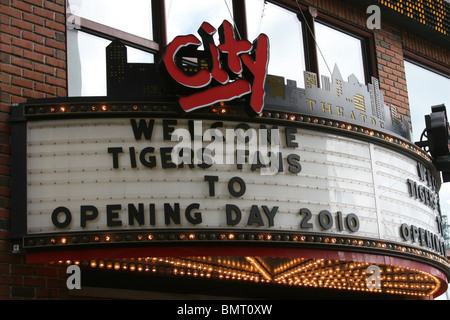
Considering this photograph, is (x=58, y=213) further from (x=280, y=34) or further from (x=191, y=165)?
(x=280, y=34)

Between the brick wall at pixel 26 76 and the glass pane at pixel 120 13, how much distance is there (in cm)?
43

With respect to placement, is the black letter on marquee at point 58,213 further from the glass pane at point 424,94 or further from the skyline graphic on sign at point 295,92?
the glass pane at point 424,94

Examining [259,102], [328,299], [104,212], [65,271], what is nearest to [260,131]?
[259,102]

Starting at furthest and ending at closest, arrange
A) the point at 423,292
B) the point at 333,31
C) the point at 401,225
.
A: the point at 333,31, the point at 423,292, the point at 401,225

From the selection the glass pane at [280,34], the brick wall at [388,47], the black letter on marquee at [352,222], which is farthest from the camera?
the brick wall at [388,47]

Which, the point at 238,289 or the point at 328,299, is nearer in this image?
the point at 238,289

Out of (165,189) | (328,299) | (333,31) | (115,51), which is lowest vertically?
(328,299)

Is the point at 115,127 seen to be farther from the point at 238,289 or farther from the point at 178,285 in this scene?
the point at 238,289

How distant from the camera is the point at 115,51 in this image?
27.6ft

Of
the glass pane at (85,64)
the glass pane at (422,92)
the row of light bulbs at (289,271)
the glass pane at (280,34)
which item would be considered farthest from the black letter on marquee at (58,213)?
the glass pane at (422,92)

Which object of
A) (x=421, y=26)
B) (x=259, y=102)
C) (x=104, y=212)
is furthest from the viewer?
(x=421, y=26)

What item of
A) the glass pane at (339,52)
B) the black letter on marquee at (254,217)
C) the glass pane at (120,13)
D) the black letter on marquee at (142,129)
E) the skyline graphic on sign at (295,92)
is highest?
the glass pane at (339,52)

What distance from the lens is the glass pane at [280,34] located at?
38.2ft

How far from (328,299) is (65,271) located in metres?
4.66
